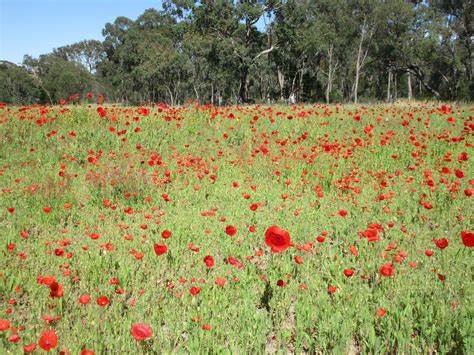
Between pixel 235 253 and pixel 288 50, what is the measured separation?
4010cm

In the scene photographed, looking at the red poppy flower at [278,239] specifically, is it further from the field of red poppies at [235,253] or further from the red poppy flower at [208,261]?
the red poppy flower at [208,261]

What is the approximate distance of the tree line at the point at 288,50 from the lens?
112 feet

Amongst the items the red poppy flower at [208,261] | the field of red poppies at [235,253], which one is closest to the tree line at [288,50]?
the field of red poppies at [235,253]

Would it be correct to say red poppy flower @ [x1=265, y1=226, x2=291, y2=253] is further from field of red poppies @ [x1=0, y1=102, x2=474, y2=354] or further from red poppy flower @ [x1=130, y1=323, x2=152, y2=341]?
red poppy flower @ [x1=130, y1=323, x2=152, y2=341]

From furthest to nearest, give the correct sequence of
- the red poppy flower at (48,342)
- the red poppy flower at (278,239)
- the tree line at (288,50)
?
→ the tree line at (288,50)
the red poppy flower at (278,239)
the red poppy flower at (48,342)

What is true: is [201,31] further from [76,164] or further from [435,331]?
[435,331]

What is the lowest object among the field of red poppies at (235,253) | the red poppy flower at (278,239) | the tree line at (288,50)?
the field of red poppies at (235,253)

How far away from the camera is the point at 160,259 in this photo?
12.2 feet

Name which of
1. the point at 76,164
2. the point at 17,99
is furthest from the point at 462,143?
the point at 17,99

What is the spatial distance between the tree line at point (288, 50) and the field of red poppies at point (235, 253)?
15.1 m

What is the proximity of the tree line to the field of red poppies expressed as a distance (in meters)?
15.1

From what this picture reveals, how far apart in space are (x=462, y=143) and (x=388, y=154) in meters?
2.06

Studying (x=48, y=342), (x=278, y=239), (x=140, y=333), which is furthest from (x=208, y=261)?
(x=48, y=342)

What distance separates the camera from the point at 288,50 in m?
41.0
